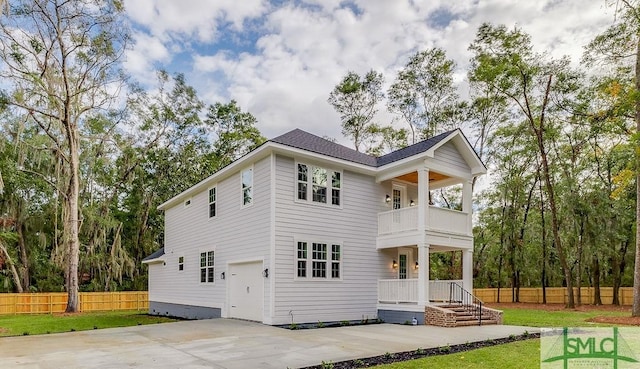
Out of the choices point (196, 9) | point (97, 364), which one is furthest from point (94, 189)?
point (97, 364)

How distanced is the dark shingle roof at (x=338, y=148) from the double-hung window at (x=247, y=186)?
64.3 inches

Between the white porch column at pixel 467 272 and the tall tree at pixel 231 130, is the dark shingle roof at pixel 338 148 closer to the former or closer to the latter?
the white porch column at pixel 467 272

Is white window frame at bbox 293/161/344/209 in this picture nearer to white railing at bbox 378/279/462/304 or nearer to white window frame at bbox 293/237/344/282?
white window frame at bbox 293/237/344/282

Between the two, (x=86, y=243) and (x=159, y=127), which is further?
(x=159, y=127)

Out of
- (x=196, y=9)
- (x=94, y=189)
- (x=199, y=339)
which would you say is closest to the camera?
(x=199, y=339)

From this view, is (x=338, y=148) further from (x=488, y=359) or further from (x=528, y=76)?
(x=528, y=76)

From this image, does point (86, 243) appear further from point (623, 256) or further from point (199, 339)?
point (623, 256)

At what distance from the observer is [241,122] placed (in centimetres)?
3134

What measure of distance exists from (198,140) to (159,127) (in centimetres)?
268

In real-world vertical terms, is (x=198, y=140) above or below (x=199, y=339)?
above

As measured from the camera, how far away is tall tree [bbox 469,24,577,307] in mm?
20969

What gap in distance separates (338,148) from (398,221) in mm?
3193

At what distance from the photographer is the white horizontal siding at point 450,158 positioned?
570 inches

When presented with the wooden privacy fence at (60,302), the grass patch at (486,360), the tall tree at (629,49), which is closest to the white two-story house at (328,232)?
the grass patch at (486,360)
